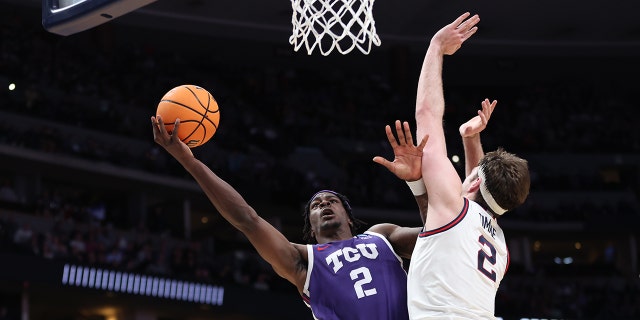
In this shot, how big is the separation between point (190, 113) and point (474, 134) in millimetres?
1385

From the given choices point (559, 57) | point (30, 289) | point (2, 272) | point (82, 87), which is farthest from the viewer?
point (559, 57)

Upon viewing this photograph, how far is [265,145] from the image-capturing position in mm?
22719

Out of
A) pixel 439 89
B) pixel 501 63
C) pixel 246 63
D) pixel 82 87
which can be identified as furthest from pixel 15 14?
pixel 439 89

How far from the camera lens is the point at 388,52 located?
26.7 m

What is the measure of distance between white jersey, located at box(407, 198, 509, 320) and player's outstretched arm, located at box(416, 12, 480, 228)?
0.24ft

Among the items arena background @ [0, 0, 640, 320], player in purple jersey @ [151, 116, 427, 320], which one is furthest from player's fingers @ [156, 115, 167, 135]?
arena background @ [0, 0, 640, 320]

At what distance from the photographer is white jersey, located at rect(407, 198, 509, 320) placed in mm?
3611

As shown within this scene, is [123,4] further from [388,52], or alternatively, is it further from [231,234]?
[388,52]

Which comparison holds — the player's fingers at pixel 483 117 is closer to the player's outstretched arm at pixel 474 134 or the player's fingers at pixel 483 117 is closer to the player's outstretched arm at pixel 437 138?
the player's outstretched arm at pixel 474 134

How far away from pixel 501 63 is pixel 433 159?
81.5 ft

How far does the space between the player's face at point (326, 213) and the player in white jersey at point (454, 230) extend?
1.27 m

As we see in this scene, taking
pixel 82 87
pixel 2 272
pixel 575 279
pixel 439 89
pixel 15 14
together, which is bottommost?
pixel 575 279

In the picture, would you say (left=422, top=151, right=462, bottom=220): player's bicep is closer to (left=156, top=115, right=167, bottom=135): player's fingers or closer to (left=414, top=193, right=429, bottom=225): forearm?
(left=414, top=193, right=429, bottom=225): forearm

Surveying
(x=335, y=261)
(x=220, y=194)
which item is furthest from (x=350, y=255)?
(x=220, y=194)
